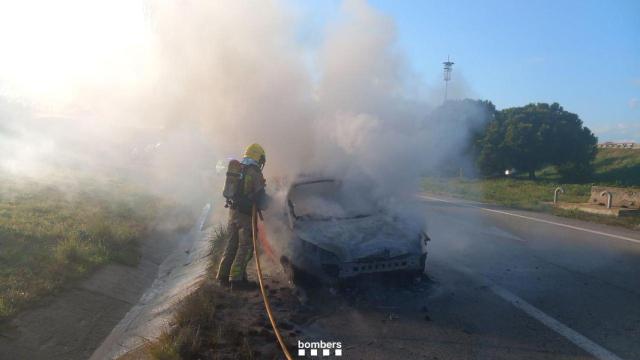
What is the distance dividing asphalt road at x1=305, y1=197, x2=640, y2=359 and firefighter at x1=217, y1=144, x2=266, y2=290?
1.56 meters

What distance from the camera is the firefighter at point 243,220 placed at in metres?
6.82

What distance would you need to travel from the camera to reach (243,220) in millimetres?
6949

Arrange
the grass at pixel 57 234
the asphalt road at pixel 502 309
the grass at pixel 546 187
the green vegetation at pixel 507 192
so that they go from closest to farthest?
the asphalt road at pixel 502 309 < the grass at pixel 57 234 < the grass at pixel 546 187 < the green vegetation at pixel 507 192

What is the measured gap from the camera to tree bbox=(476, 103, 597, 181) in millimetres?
31656

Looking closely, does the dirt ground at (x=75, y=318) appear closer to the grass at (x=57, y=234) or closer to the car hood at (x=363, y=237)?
the grass at (x=57, y=234)

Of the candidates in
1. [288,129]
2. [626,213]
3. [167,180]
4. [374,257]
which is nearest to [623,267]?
[374,257]

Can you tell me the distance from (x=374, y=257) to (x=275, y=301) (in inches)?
51.2

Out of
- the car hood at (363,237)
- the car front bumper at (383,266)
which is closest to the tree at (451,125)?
the car hood at (363,237)

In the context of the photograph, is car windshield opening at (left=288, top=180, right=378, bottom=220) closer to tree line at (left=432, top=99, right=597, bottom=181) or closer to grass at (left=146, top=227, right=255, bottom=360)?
grass at (left=146, top=227, right=255, bottom=360)

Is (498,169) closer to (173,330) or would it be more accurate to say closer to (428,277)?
(428,277)

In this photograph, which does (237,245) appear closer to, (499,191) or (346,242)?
(346,242)

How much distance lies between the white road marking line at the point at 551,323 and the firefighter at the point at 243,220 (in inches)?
122

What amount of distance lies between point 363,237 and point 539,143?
1206 inches

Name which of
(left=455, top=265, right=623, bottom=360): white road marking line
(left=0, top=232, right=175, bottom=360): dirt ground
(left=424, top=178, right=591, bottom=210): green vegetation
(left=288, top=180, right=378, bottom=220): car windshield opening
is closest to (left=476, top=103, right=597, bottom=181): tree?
(left=424, top=178, right=591, bottom=210): green vegetation
